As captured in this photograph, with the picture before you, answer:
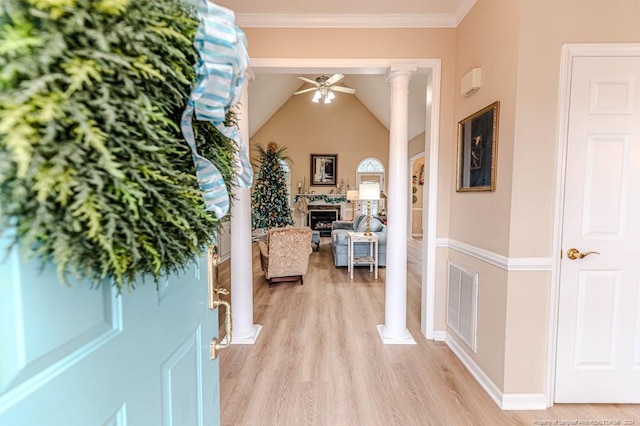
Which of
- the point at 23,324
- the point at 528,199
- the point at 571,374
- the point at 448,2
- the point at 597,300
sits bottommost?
the point at 571,374

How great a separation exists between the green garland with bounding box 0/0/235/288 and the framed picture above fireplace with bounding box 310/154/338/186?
864cm


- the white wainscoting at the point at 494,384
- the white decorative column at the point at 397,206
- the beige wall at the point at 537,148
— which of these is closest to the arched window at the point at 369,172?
the white decorative column at the point at 397,206

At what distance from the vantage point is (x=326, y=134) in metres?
9.06

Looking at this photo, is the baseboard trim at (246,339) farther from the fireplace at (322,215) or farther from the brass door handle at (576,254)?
the fireplace at (322,215)

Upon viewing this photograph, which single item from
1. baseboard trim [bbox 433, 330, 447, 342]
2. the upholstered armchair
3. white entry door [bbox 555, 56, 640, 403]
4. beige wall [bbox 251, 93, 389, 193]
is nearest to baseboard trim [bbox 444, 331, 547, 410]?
white entry door [bbox 555, 56, 640, 403]

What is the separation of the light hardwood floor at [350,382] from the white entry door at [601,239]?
9.7 inches

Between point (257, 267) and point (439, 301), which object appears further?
point (257, 267)

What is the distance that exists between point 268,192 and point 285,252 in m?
3.35

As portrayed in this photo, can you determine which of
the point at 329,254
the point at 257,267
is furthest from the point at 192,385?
the point at 329,254

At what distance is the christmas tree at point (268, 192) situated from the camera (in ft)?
23.5

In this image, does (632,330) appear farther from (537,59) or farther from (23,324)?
(23,324)

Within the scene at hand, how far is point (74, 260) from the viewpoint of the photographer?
0.41m

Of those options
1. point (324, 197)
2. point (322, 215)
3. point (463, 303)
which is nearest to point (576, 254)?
point (463, 303)

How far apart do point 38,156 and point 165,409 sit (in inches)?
29.1
